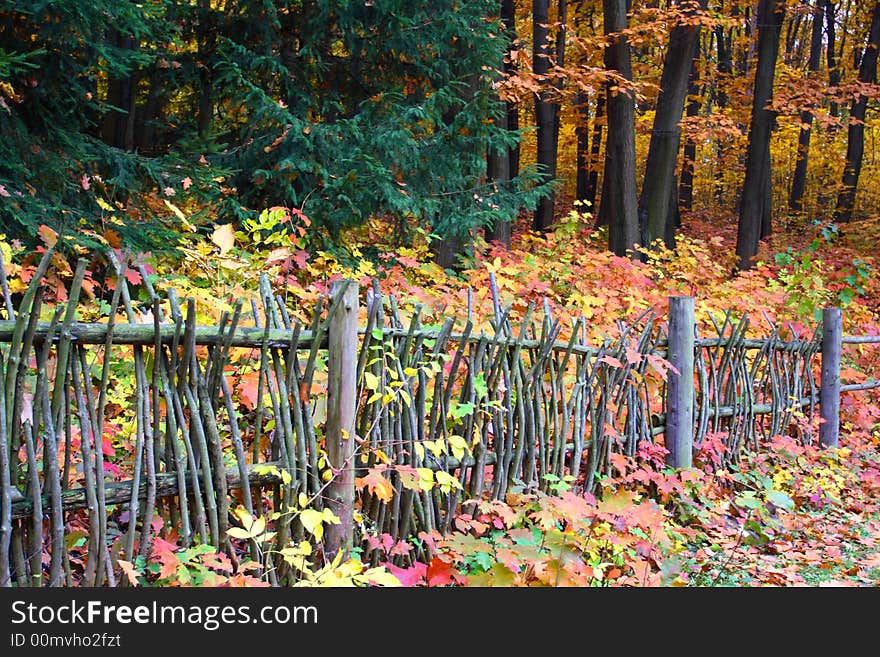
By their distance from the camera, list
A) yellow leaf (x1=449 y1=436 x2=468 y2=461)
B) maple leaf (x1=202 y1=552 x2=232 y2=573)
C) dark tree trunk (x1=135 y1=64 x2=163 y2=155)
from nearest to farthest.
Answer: maple leaf (x1=202 y1=552 x2=232 y2=573) < yellow leaf (x1=449 y1=436 x2=468 y2=461) < dark tree trunk (x1=135 y1=64 x2=163 y2=155)

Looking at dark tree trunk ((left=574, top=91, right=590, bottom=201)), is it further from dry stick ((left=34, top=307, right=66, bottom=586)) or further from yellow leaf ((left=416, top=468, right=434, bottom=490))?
dry stick ((left=34, top=307, right=66, bottom=586))

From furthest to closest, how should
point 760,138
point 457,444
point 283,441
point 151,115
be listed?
point 760,138, point 151,115, point 457,444, point 283,441

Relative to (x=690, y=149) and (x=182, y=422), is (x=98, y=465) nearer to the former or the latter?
(x=182, y=422)

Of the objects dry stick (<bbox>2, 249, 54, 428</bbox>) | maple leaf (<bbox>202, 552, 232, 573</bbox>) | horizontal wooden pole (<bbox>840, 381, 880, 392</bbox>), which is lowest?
maple leaf (<bbox>202, 552, 232, 573</bbox>)

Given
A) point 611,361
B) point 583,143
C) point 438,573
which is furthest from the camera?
point 583,143

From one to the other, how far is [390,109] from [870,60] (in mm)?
14576

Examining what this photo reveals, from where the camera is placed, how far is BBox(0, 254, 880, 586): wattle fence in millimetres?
Answer: 2363

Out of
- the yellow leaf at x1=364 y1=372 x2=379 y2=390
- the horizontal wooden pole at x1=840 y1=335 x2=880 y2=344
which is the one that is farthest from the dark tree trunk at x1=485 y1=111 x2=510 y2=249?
the yellow leaf at x1=364 y1=372 x2=379 y2=390

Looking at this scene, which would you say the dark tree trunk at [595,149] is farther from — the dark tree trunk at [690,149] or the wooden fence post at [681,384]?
the wooden fence post at [681,384]

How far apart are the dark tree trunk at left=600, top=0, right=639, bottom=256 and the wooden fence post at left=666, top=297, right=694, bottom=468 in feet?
22.1

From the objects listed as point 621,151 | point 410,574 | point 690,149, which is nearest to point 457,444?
point 410,574

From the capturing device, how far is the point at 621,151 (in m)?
11.7

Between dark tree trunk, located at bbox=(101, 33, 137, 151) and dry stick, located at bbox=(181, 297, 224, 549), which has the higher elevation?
dark tree trunk, located at bbox=(101, 33, 137, 151)

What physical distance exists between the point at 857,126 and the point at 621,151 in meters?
9.83
